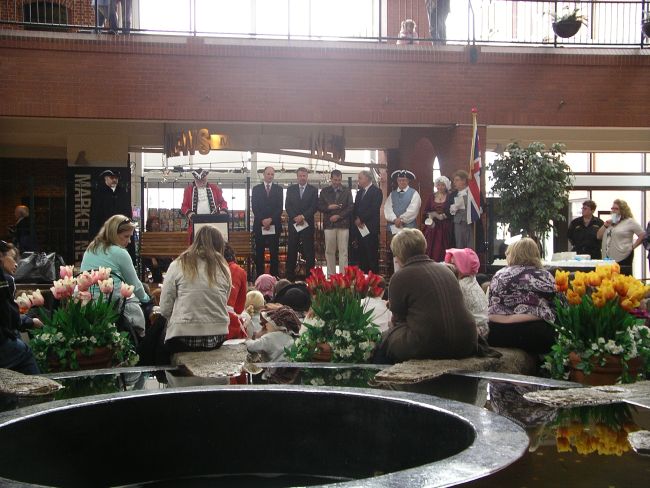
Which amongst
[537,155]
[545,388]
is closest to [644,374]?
[545,388]

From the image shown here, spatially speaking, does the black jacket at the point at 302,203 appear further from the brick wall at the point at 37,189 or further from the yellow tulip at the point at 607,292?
the yellow tulip at the point at 607,292

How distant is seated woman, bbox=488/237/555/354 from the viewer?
304 inches

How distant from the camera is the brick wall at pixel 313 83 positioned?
15.2 m

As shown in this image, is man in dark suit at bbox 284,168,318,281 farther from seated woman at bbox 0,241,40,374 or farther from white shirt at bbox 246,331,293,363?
seated woman at bbox 0,241,40,374

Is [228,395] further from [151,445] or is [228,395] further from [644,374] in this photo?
[644,374]

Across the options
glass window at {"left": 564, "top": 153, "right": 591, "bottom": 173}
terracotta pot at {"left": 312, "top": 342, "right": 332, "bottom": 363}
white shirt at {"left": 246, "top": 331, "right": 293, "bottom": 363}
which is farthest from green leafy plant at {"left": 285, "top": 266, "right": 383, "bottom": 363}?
glass window at {"left": 564, "top": 153, "right": 591, "bottom": 173}

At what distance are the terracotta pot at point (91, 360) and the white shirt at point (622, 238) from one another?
10.8m

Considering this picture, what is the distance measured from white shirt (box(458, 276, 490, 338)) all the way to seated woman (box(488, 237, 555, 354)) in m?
0.07

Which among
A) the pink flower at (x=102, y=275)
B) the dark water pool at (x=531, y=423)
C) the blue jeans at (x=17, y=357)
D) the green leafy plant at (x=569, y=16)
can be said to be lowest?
the blue jeans at (x=17, y=357)

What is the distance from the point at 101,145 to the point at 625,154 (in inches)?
505

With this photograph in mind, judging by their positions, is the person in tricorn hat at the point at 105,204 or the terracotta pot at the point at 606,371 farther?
the person in tricorn hat at the point at 105,204

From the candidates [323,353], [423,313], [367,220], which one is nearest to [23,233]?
[367,220]

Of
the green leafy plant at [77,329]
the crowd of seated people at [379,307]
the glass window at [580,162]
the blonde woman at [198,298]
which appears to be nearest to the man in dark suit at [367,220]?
the crowd of seated people at [379,307]

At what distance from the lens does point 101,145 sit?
17.8 meters
